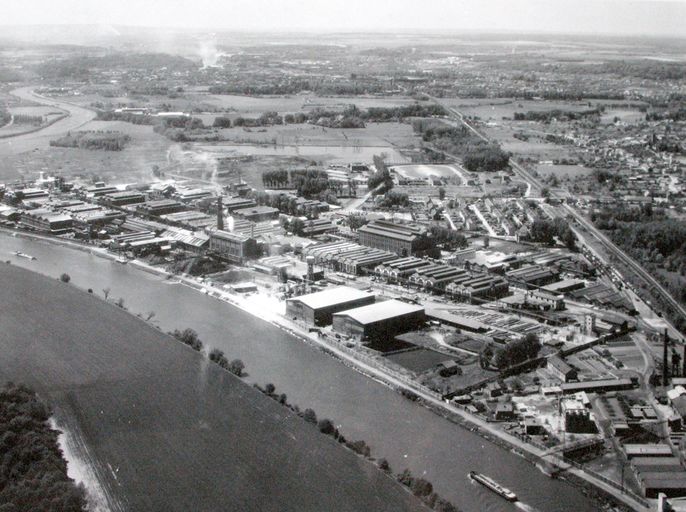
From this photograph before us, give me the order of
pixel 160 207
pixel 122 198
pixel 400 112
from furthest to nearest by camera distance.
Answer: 1. pixel 400 112
2. pixel 122 198
3. pixel 160 207

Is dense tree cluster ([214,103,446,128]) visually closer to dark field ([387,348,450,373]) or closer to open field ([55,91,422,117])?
open field ([55,91,422,117])

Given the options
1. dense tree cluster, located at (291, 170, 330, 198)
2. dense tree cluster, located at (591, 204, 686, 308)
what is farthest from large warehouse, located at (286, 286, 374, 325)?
dense tree cluster, located at (291, 170, 330, 198)

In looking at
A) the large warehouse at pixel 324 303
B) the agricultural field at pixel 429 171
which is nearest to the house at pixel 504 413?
the large warehouse at pixel 324 303

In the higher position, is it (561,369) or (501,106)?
(501,106)

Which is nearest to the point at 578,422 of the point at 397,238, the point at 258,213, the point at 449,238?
the point at 397,238

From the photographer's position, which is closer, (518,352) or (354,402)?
(354,402)

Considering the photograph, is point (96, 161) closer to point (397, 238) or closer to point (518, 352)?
point (397, 238)
